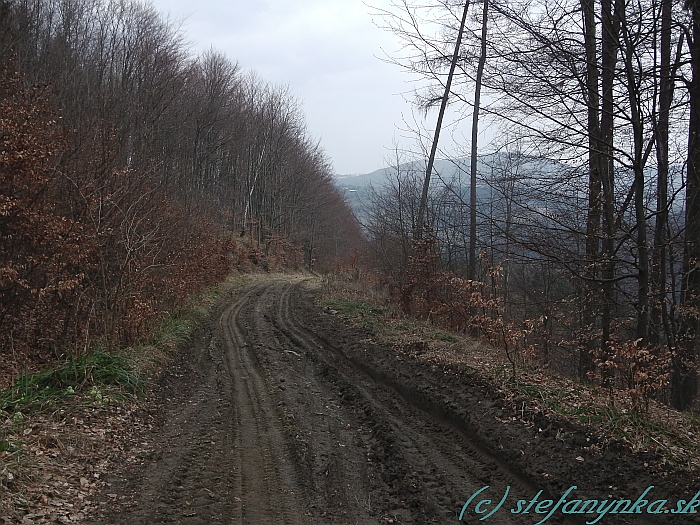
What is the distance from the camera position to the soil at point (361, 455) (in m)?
4.41

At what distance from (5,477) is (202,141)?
32.0 m

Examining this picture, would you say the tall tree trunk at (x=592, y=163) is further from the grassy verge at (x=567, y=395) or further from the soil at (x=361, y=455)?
the soil at (x=361, y=455)

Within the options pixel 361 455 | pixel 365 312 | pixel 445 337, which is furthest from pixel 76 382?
pixel 365 312

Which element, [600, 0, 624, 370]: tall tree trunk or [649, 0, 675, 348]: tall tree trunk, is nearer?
[600, 0, 624, 370]: tall tree trunk

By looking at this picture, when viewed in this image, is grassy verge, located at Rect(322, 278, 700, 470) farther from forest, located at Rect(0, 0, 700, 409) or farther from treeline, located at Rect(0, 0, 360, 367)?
treeline, located at Rect(0, 0, 360, 367)

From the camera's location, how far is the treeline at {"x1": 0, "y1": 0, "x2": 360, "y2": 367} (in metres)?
9.66

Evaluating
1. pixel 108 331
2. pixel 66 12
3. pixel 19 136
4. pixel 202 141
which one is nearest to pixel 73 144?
pixel 19 136

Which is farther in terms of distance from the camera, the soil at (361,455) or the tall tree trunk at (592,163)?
the tall tree trunk at (592,163)

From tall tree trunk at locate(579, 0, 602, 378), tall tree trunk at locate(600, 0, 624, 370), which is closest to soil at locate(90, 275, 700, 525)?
tall tree trunk at locate(600, 0, 624, 370)

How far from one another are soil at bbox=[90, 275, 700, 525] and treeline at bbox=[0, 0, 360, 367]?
2668 millimetres

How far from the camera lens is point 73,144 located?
10969 mm

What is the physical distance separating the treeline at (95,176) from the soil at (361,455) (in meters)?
2.67

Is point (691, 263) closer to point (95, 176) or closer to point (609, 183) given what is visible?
point (609, 183)

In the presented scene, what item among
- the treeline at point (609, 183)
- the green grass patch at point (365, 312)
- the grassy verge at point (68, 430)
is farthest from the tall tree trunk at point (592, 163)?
the grassy verge at point (68, 430)
